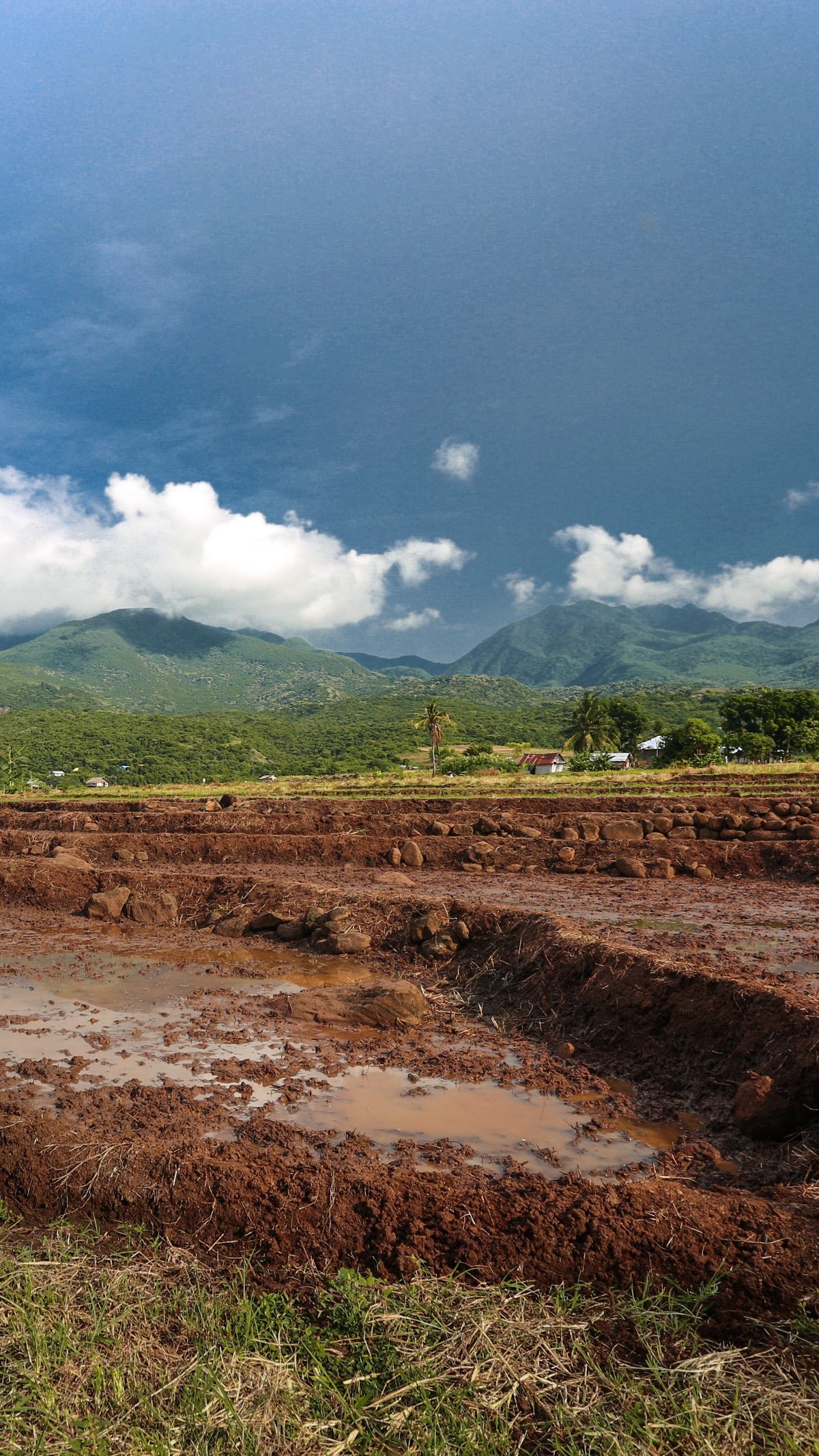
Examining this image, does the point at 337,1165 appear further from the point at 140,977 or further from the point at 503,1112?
the point at 140,977

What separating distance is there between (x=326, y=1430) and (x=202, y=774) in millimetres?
87885

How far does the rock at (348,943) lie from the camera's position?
1245 centimetres

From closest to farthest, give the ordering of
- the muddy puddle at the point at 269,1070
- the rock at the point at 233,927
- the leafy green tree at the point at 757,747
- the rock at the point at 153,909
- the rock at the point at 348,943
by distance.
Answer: the muddy puddle at the point at 269,1070
the rock at the point at 348,943
the rock at the point at 233,927
the rock at the point at 153,909
the leafy green tree at the point at 757,747

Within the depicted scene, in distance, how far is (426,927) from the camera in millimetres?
12312

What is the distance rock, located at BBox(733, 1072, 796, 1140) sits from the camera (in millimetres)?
6266

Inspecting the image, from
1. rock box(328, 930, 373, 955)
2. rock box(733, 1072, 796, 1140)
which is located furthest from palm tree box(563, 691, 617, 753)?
rock box(733, 1072, 796, 1140)

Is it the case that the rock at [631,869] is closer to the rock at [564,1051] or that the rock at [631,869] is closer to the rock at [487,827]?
the rock at [487,827]

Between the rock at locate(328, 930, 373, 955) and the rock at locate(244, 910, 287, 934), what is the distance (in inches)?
58.0

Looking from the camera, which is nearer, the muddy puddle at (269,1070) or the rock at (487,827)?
the muddy puddle at (269,1070)

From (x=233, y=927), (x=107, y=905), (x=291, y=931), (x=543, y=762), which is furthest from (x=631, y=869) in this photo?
(x=543, y=762)

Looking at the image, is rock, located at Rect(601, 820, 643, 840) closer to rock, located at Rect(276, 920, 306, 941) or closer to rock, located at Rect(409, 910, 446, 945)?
rock, located at Rect(409, 910, 446, 945)

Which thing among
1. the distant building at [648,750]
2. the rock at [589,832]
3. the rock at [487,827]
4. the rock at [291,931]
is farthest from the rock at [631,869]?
the distant building at [648,750]

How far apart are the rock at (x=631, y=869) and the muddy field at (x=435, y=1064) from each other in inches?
3.5

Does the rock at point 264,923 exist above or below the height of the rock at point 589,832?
below
